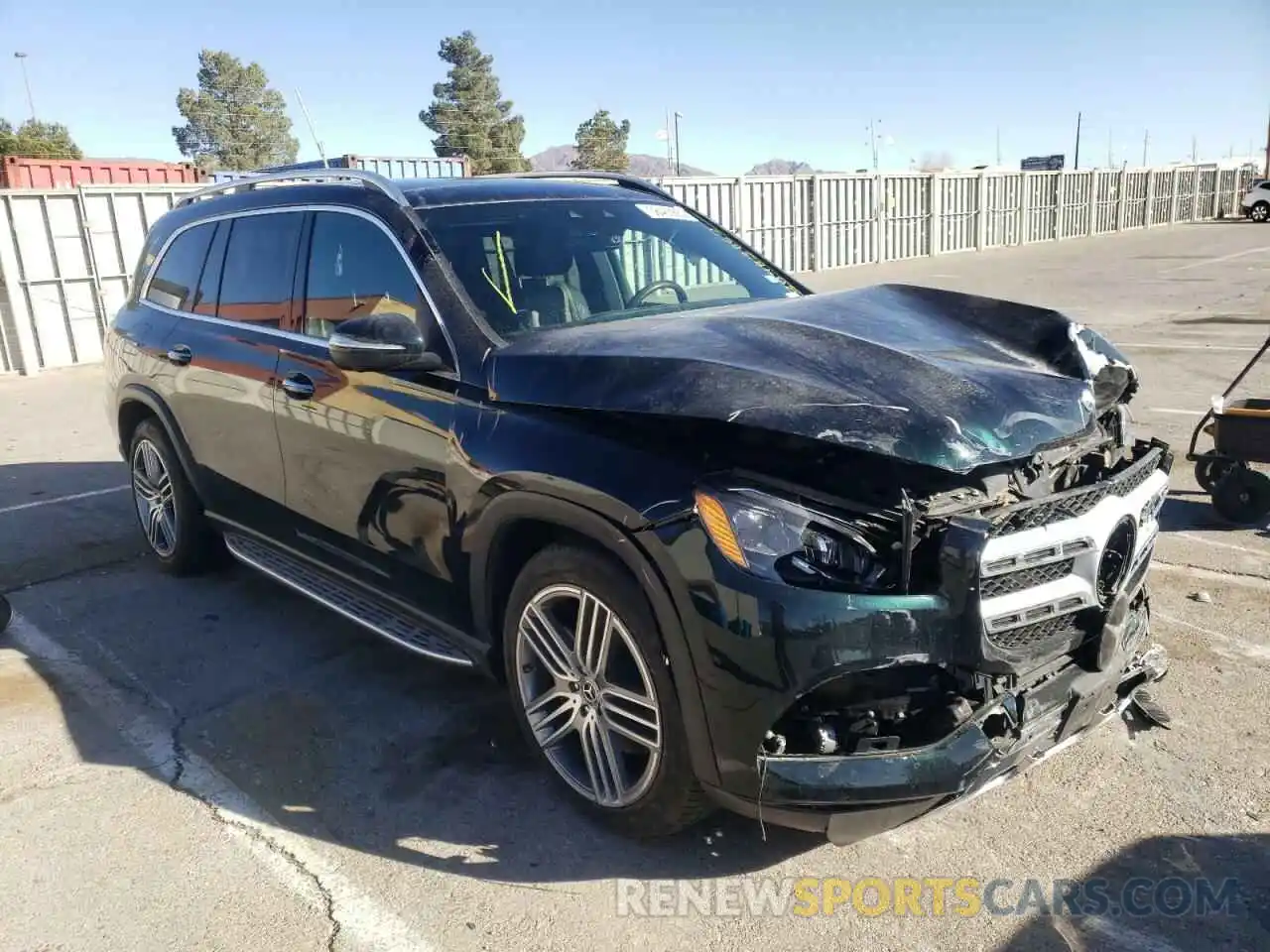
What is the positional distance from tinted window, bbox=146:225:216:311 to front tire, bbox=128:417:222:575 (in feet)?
2.26

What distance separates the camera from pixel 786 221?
79.6 feet

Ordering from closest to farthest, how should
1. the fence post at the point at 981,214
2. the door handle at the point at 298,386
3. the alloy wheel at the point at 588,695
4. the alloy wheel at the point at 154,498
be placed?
the alloy wheel at the point at 588,695 → the door handle at the point at 298,386 → the alloy wheel at the point at 154,498 → the fence post at the point at 981,214

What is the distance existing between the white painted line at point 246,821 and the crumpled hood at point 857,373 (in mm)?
1522

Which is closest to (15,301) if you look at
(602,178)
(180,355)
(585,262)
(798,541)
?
(180,355)

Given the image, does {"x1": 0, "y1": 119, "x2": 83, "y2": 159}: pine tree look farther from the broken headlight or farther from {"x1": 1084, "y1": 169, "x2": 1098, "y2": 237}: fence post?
the broken headlight

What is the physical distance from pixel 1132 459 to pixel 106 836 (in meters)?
3.45

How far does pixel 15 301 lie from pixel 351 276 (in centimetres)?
1266

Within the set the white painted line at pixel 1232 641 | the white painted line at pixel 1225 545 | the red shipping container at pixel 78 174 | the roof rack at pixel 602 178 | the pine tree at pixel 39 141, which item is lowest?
the white painted line at pixel 1225 545

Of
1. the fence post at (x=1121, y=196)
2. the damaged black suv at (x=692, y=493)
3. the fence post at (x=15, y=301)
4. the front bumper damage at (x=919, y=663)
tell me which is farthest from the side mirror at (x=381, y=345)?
the fence post at (x=1121, y=196)

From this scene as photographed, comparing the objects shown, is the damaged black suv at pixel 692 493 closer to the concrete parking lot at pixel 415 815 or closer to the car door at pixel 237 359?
the car door at pixel 237 359

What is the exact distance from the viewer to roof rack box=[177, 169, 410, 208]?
149 inches

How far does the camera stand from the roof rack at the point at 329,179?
12.4 ft

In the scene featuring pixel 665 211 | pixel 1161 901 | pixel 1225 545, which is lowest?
pixel 1225 545

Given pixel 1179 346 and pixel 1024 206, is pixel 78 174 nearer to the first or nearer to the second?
pixel 1179 346
